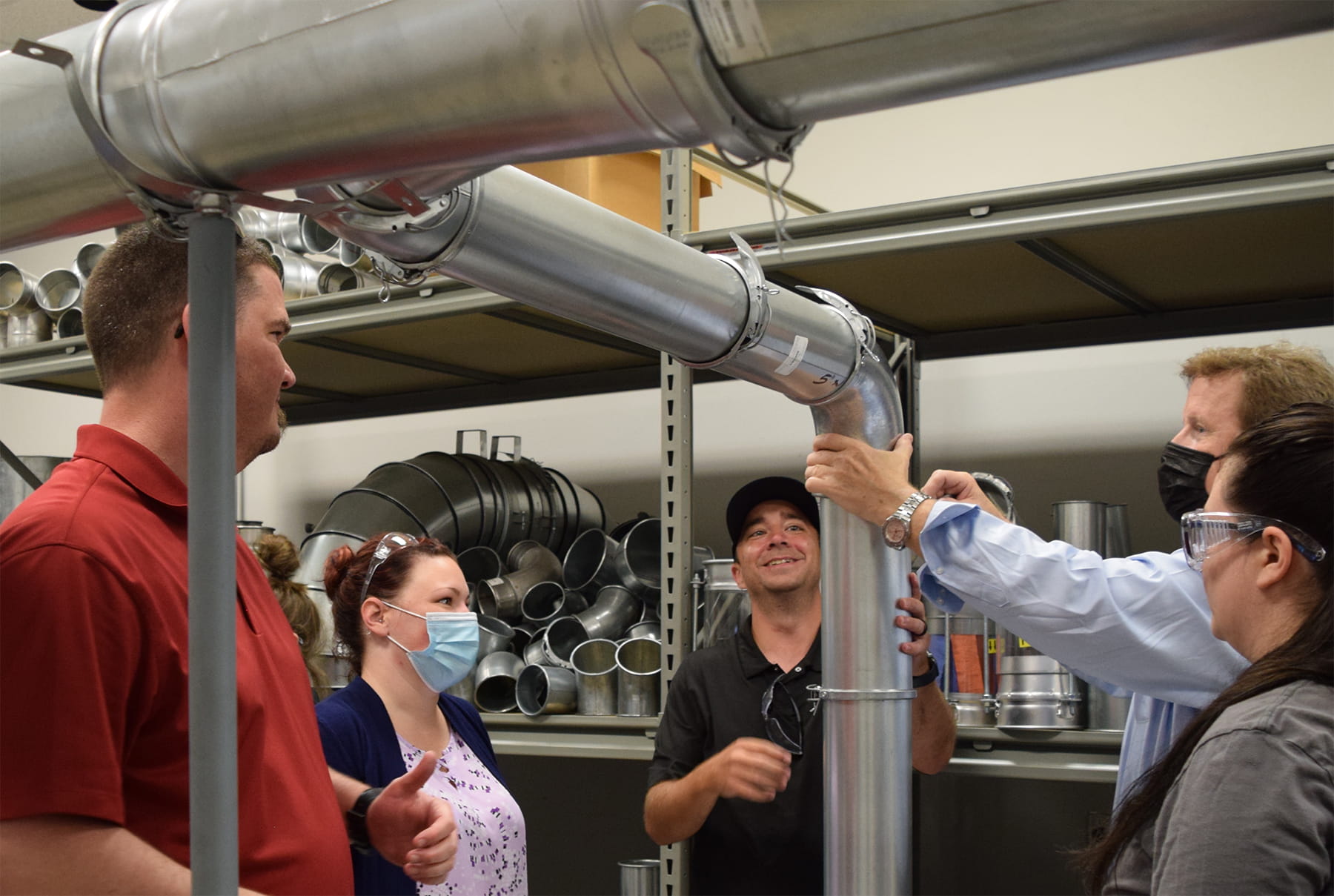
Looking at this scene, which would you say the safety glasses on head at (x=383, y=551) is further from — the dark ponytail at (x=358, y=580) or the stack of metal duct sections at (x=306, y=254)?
the stack of metal duct sections at (x=306, y=254)

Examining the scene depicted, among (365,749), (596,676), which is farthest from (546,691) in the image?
(365,749)

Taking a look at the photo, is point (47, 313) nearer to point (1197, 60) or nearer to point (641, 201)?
point (641, 201)

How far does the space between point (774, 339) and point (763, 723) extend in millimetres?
895

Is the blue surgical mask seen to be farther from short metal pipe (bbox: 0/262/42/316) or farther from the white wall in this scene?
short metal pipe (bbox: 0/262/42/316)

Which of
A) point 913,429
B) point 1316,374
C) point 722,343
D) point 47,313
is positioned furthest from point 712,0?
point 47,313

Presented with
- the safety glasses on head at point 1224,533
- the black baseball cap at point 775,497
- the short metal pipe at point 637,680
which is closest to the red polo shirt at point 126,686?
the safety glasses on head at point 1224,533

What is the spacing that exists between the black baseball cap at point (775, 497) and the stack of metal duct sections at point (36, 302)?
1700 mm

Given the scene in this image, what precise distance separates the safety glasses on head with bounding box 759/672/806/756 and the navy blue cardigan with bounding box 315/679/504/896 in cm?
65

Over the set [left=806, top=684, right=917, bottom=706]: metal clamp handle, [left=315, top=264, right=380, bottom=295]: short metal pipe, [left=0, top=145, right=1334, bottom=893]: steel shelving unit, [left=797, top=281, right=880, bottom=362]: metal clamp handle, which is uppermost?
[left=315, top=264, right=380, bottom=295]: short metal pipe

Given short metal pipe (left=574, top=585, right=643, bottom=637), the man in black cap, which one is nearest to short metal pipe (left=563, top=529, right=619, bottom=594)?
short metal pipe (left=574, top=585, right=643, bottom=637)

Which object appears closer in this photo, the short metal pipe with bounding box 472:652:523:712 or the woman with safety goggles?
the woman with safety goggles

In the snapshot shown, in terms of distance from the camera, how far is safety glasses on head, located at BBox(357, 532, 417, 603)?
2107 millimetres

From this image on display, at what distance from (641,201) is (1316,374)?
4.31 feet

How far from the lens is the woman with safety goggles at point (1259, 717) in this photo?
100 cm
